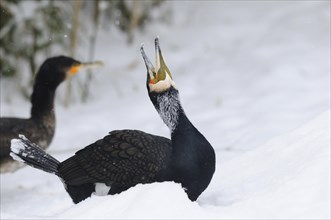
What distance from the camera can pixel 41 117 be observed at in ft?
17.4

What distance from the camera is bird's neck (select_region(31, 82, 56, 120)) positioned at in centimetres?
533

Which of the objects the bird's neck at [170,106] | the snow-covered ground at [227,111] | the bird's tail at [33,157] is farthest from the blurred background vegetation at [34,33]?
the bird's neck at [170,106]

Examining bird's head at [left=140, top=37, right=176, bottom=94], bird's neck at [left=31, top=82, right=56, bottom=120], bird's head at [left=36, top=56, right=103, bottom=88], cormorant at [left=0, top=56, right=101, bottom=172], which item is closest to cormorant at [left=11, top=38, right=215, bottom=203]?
bird's head at [left=140, top=37, right=176, bottom=94]

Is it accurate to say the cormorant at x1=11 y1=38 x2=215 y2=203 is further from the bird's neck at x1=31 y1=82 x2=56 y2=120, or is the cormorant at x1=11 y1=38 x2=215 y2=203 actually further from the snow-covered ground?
the bird's neck at x1=31 y1=82 x2=56 y2=120

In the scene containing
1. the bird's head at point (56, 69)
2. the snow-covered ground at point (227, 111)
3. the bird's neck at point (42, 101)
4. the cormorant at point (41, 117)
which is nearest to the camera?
the snow-covered ground at point (227, 111)

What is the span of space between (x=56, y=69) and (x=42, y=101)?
0.26 meters

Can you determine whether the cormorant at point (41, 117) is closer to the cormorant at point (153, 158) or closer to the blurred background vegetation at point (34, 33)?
the cormorant at point (153, 158)

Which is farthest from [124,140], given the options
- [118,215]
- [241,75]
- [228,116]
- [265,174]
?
[241,75]

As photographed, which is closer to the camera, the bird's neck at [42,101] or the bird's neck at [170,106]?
the bird's neck at [170,106]

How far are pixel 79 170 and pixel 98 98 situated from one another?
14.5 ft

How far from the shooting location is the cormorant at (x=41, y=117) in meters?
4.91

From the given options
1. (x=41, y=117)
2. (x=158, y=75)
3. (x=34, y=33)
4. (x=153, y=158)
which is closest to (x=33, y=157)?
(x=153, y=158)

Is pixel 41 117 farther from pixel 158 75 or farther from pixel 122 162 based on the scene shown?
pixel 158 75

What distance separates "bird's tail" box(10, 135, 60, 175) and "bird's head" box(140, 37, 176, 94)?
807 millimetres
